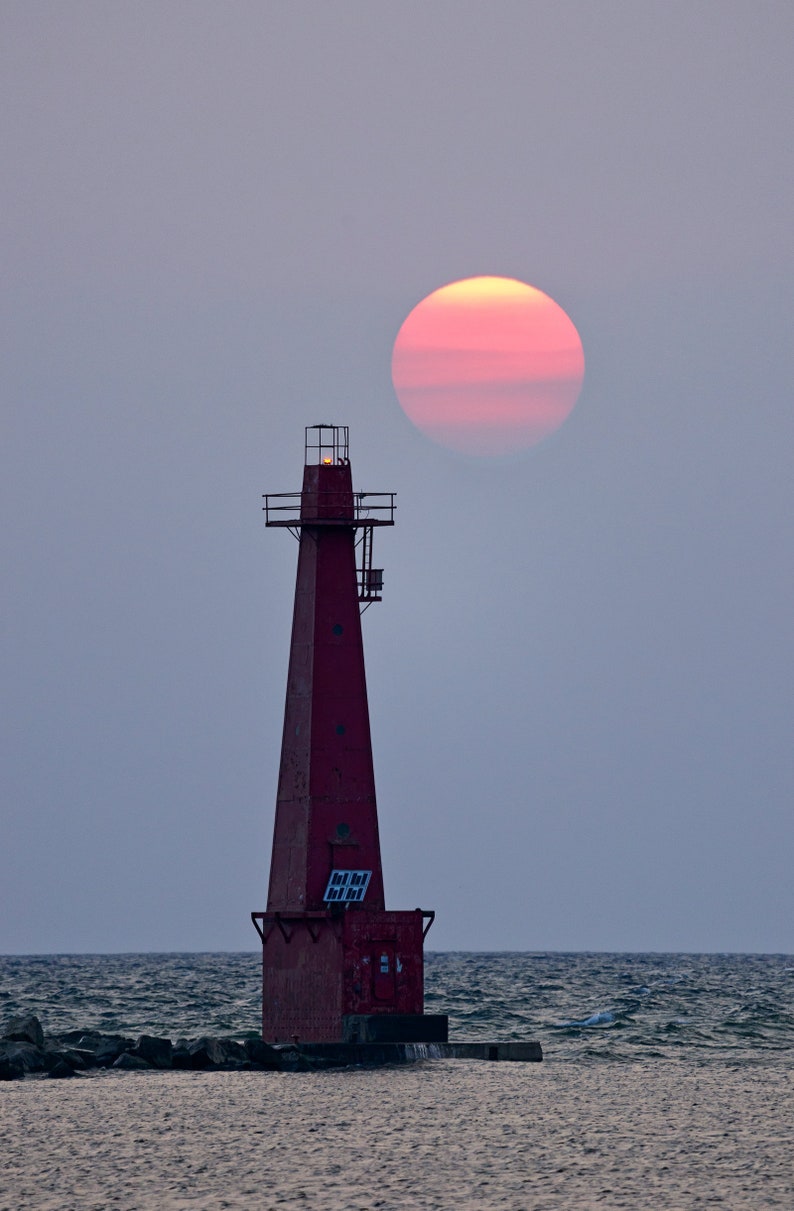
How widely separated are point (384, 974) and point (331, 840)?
2.72 m

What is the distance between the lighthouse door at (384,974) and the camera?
38.2 metres

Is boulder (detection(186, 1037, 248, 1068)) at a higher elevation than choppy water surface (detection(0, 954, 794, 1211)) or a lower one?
higher

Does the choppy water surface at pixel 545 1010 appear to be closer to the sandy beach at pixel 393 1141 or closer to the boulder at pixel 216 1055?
the boulder at pixel 216 1055

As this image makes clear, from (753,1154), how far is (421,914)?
14.3 meters

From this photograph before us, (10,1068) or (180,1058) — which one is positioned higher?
(180,1058)

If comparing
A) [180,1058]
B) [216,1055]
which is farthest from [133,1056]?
[216,1055]

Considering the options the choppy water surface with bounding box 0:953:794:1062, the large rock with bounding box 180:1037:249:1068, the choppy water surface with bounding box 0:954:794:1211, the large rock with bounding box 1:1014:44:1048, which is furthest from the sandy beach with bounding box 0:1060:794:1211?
the choppy water surface with bounding box 0:953:794:1062

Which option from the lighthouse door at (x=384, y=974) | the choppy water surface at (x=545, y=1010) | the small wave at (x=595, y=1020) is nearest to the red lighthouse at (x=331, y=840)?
the lighthouse door at (x=384, y=974)

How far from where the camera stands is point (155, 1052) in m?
38.3

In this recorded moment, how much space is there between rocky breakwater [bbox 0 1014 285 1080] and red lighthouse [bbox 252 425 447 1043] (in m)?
1.29

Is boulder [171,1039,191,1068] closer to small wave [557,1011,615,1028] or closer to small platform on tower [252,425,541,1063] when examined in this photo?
small platform on tower [252,425,541,1063]

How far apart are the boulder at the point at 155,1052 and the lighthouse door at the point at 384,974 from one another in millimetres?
4109

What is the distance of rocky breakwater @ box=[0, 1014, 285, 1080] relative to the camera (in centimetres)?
3659

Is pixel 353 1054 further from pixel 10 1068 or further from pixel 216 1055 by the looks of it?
pixel 10 1068
